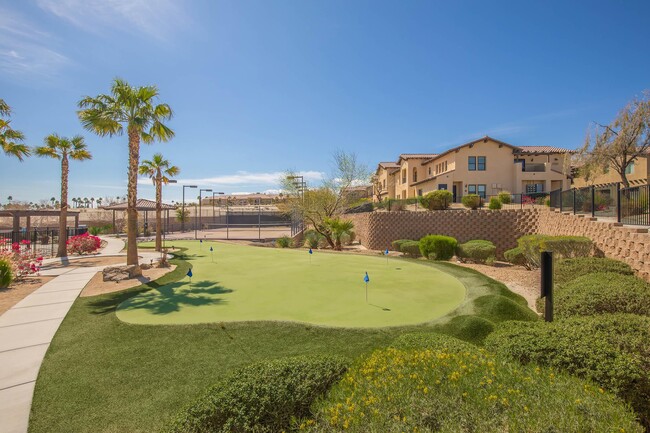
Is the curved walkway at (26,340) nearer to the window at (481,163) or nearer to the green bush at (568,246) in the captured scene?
the green bush at (568,246)

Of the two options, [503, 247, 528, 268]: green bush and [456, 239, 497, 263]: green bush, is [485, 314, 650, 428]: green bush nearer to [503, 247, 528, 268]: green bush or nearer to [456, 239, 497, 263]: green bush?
[503, 247, 528, 268]: green bush

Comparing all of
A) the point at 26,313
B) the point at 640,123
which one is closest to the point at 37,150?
the point at 26,313

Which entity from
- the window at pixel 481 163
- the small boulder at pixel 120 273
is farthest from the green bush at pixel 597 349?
the window at pixel 481 163

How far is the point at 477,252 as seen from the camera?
16.1 meters

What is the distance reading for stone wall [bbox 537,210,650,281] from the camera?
767 centimetres

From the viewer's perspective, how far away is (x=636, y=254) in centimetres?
801

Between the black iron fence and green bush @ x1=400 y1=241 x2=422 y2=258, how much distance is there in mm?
7067

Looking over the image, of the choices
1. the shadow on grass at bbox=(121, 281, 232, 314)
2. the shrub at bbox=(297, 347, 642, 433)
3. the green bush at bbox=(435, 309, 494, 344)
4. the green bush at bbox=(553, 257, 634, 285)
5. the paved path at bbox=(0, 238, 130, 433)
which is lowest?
the paved path at bbox=(0, 238, 130, 433)

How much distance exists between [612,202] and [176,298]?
13.9 m

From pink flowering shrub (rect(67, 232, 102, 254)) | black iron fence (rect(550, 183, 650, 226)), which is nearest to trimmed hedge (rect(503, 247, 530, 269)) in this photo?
black iron fence (rect(550, 183, 650, 226))

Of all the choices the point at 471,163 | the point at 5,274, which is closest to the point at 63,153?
the point at 5,274

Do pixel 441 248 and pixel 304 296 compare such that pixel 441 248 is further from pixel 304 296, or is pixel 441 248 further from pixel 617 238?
pixel 304 296

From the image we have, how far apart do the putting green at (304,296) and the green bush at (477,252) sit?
16.4 ft

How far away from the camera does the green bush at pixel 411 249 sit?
1823 centimetres
